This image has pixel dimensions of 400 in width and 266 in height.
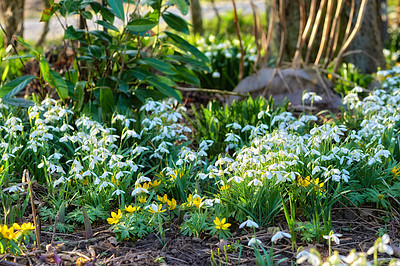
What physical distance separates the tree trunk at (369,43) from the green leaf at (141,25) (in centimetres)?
287

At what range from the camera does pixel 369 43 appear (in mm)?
5043

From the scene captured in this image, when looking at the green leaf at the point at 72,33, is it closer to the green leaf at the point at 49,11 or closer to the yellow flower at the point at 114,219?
the green leaf at the point at 49,11

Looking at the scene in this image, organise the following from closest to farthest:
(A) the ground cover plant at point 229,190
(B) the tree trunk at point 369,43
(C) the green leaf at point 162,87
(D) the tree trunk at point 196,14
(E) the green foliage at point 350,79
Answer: (A) the ground cover plant at point 229,190 → (C) the green leaf at point 162,87 → (E) the green foliage at point 350,79 → (B) the tree trunk at point 369,43 → (D) the tree trunk at point 196,14

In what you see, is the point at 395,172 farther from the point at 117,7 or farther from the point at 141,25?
the point at 117,7

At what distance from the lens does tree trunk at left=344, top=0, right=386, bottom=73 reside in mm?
5000

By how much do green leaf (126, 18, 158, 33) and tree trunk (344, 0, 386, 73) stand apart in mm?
2874

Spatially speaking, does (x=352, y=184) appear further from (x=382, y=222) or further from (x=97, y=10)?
(x=97, y=10)

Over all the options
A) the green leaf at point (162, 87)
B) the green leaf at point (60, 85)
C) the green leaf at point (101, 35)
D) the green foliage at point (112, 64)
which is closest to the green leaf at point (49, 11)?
the green foliage at point (112, 64)

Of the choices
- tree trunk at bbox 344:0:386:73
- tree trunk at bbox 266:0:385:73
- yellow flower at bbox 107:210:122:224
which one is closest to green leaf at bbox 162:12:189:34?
A: yellow flower at bbox 107:210:122:224

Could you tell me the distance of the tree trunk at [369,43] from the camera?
197 inches

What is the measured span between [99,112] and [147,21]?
78cm

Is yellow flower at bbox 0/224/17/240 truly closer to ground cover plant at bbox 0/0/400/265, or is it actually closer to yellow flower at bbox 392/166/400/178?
ground cover plant at bbox 0/0/400/265

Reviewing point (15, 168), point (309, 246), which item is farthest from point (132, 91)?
point (309, 246)

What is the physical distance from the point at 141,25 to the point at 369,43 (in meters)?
3.09
